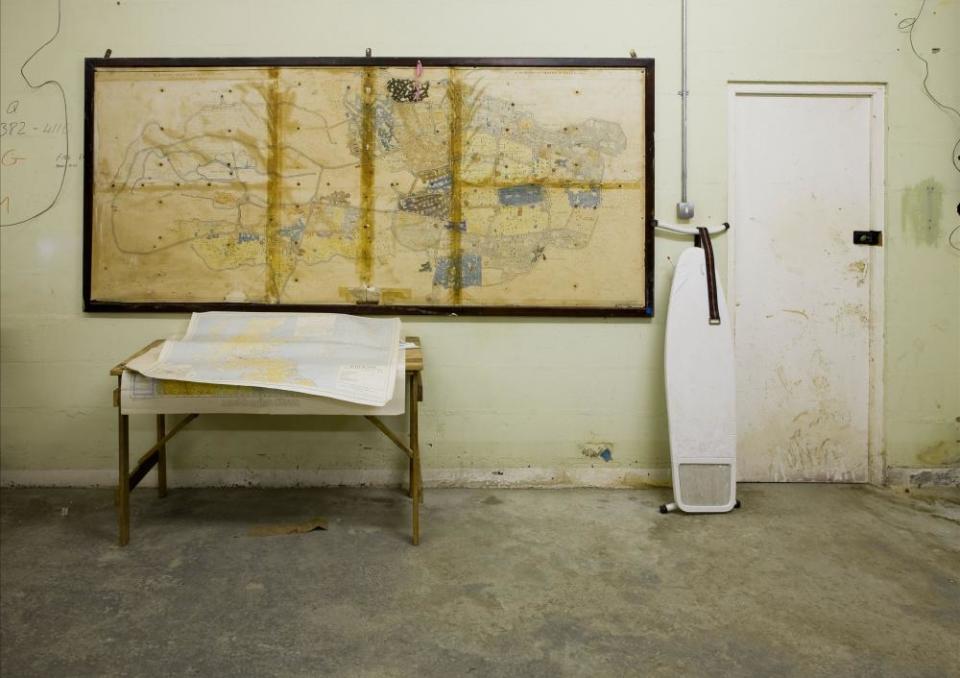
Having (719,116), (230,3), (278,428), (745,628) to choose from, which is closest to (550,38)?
(719,116)

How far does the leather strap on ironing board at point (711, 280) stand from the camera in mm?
2754

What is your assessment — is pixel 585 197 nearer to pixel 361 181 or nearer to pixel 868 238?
pixel 361 181

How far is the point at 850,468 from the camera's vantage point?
3025mm

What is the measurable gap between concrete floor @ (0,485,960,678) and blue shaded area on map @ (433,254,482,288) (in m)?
1.02

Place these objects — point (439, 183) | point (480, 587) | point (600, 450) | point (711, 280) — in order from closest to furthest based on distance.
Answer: point (480, 587) < point (711, 280) < point (439, 183) < point (600, 450)

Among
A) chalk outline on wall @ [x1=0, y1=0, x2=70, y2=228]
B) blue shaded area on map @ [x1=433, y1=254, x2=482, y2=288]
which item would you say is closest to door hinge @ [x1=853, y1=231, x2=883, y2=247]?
blue shaded area on map @ [x1=433, y1=254, x2=482, y2=288]

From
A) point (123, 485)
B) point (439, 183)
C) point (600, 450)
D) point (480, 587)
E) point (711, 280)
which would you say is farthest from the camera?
point (600, 450)

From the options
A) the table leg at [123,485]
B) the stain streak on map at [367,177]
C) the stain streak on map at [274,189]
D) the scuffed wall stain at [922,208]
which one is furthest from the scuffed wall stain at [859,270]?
the table leg at [123,485]

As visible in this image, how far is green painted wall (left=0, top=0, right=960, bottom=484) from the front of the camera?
113 inches

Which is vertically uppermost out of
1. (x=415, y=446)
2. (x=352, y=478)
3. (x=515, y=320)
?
(x=515, y=320)

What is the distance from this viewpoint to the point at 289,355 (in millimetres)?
2357

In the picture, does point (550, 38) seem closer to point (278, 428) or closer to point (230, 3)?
point (230, 3)

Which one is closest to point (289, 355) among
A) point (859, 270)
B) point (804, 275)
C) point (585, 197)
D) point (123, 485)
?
point (123, 485)

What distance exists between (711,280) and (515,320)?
92 centimetres
